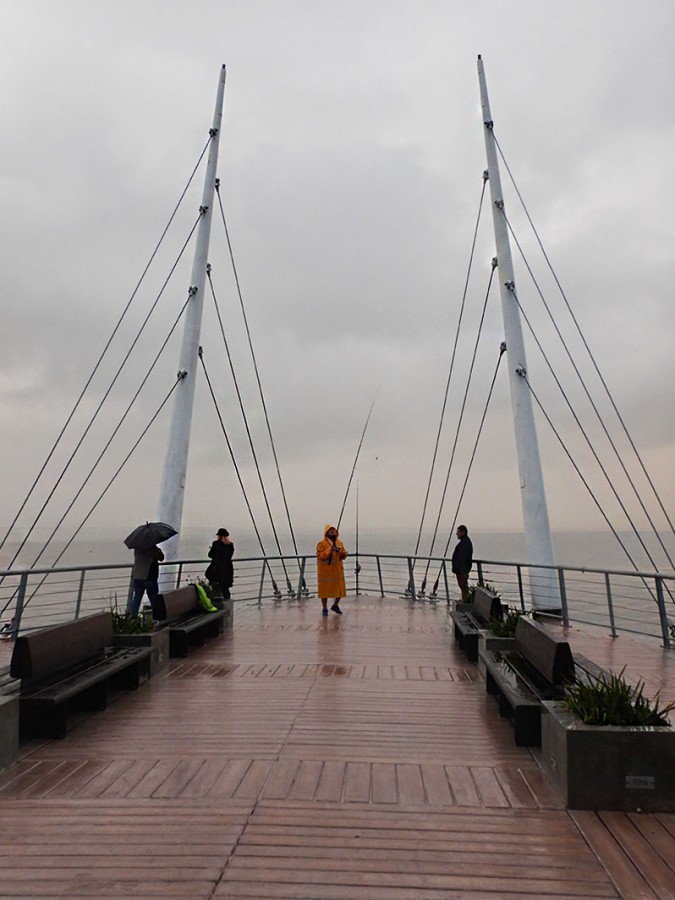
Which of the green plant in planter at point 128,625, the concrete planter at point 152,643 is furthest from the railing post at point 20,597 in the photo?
the concrete planter at point 152,643

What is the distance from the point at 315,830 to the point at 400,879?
65cm

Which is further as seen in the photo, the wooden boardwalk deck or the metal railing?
the metal railing

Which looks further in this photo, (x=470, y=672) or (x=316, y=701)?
(x=470, y=672)

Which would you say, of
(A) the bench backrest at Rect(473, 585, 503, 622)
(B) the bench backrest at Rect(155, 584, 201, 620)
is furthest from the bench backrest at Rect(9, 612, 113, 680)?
(A) the bench backrest at Rect(473, 585, 503, 622)

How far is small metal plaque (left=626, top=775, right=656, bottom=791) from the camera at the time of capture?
3858mm

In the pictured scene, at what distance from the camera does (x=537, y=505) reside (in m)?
13.6

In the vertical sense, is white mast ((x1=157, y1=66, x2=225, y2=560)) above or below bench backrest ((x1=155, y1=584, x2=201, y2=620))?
above

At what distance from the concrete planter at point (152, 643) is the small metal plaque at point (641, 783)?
5.32m

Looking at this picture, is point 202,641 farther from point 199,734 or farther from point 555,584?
point 555,584

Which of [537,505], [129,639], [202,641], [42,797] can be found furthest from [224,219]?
[42,797]

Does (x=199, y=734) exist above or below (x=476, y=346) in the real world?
below

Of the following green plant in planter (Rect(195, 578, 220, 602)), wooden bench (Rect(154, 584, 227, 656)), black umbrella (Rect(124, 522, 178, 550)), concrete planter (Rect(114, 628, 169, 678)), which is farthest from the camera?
green plant in planter (Rect(195, 578, 220, 602))

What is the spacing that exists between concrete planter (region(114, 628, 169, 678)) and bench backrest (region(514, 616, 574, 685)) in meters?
4.16

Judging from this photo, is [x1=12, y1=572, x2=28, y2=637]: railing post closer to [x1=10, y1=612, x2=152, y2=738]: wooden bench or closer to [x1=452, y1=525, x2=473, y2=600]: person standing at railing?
[x1=10, y1=612, x2=152, y2=738]: wooden bench
